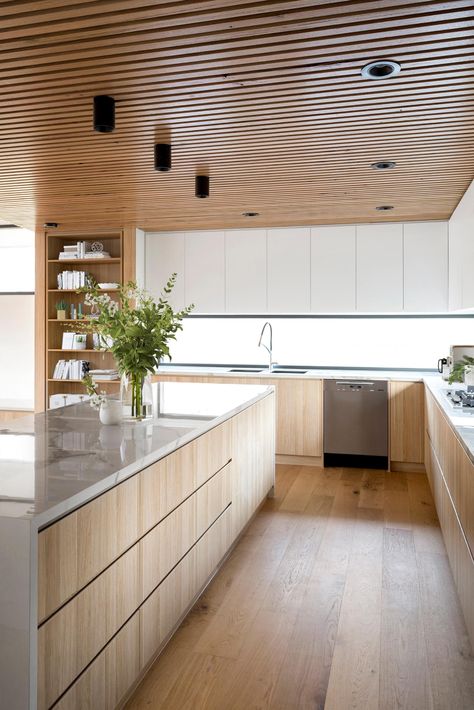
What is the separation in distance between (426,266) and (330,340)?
50.4 inches

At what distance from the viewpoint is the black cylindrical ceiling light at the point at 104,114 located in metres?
2.58

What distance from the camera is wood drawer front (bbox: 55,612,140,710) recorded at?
1.67 m

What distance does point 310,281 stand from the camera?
5.81 m

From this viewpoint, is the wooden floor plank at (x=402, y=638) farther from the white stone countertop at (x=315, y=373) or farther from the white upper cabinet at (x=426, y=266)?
the white upper cabinet at (x=426, y=266)

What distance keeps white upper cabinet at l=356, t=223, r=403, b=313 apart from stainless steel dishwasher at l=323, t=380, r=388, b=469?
2.66ft

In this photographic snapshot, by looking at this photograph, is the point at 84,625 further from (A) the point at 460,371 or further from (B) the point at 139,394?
(A) the point at 460,371

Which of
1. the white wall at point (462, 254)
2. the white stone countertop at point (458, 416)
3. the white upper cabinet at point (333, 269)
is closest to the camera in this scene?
the white stone countertop at point (458, 416)

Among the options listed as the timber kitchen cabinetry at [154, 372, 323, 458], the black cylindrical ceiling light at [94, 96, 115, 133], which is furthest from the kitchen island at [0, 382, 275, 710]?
the timber kitchen cabinetry at [154, 372, 323, 458]

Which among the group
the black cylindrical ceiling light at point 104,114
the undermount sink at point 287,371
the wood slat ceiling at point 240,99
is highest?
the wood slat ceiling at point 240,99

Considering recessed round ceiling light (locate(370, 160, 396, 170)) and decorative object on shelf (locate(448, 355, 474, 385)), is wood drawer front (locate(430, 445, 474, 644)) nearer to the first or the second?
decorative object on shelf (locate(448, 355, 474, 385))

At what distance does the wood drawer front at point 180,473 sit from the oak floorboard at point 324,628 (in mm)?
609

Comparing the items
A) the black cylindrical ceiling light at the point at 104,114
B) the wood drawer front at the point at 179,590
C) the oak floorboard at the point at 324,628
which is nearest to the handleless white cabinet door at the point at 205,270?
the oak floorboard at the point at 324,628

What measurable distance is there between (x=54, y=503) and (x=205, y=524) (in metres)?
1.43

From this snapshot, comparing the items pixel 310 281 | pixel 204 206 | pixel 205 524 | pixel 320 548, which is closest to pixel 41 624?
pixel 205 524
